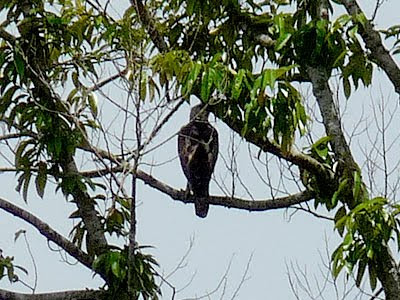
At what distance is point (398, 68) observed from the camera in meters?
3.25

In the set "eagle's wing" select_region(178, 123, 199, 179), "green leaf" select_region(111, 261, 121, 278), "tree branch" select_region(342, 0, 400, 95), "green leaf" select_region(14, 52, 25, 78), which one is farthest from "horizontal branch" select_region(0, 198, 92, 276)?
"tree branch" select_region(342, 0, 400, 95)

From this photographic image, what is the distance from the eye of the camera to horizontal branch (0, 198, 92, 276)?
3442mm

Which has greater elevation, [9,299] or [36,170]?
[36,170]

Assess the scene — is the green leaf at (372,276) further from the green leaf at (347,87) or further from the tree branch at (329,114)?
the green leaf at (347,87)

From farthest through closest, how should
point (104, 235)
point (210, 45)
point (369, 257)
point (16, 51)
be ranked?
1. point (210, 45)
2. point (104, 235)
3. point (16, 51)
4. point (369, 257)

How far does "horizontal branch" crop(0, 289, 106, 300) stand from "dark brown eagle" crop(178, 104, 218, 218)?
632 millimetres

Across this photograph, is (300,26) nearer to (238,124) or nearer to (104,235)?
(238,124)

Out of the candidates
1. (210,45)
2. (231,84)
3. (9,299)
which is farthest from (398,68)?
(9,299)

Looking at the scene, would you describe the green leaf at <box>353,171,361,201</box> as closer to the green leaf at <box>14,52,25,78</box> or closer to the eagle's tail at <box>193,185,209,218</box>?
the eagle's tail at <box>193,185,209,218</box>

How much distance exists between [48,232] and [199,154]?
78 centimetres

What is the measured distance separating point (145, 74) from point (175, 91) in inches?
4.8

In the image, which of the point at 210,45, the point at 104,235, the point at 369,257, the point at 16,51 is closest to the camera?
the point at 369,257

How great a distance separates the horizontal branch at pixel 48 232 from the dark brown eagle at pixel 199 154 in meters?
0.58

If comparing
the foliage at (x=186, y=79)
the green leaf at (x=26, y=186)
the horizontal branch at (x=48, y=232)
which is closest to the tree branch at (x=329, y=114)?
the foliage at (x=186, y=79)
